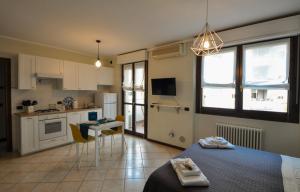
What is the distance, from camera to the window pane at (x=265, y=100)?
2807mm

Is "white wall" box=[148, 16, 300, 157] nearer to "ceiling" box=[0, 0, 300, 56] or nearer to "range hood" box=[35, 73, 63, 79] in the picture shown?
"ceiling" box=[0, 0, 300, 56]

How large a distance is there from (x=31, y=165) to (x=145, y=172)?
2181mm

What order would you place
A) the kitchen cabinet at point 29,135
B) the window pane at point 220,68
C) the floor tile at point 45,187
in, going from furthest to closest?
1. the kitchen cabinet at point 29,135
2. the window pane at point 220,68
3. the floor tile at point 45,187

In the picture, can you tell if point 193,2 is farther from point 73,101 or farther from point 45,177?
Result: point 73,101

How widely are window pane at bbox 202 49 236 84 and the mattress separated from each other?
162 centimetres

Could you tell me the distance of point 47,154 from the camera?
3.69 meters

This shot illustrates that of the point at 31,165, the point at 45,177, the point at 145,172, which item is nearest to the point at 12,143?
the point at 31,165

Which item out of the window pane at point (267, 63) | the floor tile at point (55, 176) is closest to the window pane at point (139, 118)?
the floor tile at point (55, 176)

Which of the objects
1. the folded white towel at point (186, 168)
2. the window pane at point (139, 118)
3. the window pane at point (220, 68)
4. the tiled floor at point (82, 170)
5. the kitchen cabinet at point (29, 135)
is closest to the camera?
the folded white towel at point (186, 168)

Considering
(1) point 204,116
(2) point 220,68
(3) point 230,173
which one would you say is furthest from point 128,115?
(3) point 230,173

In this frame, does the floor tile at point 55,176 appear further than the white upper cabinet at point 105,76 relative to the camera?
No

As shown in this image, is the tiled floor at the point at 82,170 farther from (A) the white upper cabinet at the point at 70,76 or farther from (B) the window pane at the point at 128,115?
(A) the white upper cabinet at the point at 70,76

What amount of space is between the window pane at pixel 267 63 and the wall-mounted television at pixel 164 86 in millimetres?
1533

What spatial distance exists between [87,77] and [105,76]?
0.66 m
